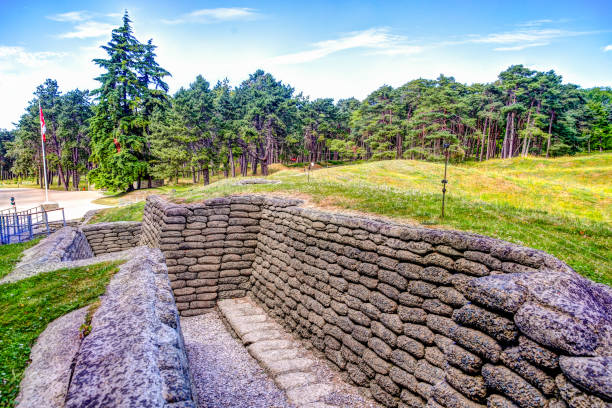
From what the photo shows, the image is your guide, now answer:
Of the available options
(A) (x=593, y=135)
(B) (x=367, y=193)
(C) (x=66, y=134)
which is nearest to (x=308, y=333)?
(B) (x=367, y=193)

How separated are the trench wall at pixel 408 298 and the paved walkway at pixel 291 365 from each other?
0.86 feet

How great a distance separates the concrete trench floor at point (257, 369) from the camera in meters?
4.90

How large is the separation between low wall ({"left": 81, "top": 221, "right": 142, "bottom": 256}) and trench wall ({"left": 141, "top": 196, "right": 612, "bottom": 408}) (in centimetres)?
528

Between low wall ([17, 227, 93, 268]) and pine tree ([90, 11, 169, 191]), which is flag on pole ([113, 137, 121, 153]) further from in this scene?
low wall ([17, 227, 93, 268])

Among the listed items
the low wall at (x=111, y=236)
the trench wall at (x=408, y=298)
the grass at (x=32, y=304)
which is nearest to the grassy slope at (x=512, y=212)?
the trench wall at (x=408, y=298)

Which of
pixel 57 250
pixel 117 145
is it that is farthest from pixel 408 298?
pixel 117 145

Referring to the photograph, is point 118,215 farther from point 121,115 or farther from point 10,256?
point 121,115

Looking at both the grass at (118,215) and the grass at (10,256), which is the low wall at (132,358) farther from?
the grass at (118,215)

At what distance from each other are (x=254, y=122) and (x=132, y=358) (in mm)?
36037

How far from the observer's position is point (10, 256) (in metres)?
8.34

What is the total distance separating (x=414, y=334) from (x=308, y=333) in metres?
2.71

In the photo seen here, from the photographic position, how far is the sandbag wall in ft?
27.9

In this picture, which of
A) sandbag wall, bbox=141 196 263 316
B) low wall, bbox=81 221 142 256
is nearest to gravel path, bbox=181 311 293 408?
sandbag wall, bbox=141 196 263 316

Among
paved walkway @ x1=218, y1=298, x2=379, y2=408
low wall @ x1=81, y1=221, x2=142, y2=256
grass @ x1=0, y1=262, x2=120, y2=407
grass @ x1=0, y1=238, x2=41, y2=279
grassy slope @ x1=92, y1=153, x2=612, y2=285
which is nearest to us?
grass @ x1=0, y1=262, x2=120, y2=407
